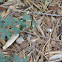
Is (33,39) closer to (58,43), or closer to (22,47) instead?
(22,47)

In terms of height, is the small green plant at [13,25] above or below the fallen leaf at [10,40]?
above

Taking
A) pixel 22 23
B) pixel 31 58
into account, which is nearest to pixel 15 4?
pixel 22 23

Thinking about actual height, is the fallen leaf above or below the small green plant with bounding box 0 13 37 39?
below

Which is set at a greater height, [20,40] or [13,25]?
[13,25]

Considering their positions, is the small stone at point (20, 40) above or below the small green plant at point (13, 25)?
below

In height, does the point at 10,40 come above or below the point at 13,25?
below

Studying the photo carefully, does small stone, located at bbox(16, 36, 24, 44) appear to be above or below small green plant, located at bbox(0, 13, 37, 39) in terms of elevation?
below

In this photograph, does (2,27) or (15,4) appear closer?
(2,27)

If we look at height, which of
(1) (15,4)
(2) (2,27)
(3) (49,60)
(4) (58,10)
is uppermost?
(1) (15,4)
